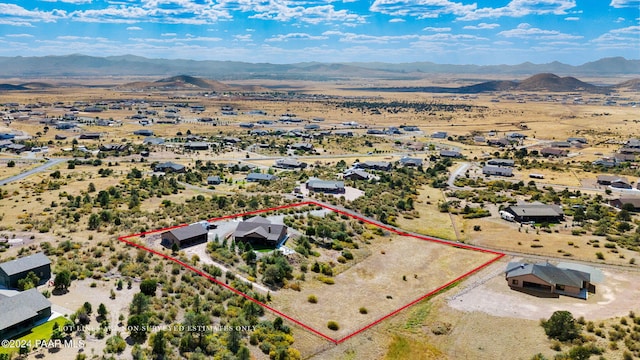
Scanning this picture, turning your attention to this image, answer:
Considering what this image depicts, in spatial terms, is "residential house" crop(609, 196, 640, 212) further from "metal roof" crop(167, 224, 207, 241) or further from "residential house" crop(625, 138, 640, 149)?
"residential house" crop(625, 138, 640, 149)

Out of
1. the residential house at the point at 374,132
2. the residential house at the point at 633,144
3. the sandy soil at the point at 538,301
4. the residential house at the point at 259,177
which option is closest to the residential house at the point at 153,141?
the residential house at the point at 259,177

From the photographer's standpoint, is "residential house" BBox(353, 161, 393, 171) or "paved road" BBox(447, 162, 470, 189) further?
"residential house" BBox(353, 161, 393, 171)

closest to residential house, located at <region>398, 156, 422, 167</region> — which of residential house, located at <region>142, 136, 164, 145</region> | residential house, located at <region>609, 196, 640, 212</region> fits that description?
residential house, located at <region>609, 196, 640, 212</region>

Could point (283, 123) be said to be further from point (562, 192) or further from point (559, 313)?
point (559, 313)

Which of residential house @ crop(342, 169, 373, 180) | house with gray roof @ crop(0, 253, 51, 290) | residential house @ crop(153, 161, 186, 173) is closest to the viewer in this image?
house with gray roof @ crop(0, 253, 51, 290)

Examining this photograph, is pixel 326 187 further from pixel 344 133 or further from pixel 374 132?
pixel 374 132

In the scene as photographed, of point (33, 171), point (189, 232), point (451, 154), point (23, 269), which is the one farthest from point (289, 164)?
point (23, 269)

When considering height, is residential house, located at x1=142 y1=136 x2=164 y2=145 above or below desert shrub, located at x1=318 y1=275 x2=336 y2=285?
above
